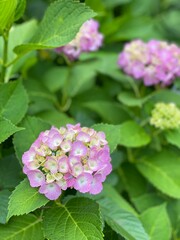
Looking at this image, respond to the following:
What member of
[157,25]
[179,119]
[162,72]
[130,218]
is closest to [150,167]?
[179,119]

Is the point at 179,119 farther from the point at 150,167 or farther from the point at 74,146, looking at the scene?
the point at 74,146

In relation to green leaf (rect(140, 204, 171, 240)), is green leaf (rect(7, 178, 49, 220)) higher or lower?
higher

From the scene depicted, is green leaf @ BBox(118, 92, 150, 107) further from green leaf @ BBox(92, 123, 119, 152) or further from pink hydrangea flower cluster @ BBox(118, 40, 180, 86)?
green leaf @ BBox(92, 123, 119, 152)

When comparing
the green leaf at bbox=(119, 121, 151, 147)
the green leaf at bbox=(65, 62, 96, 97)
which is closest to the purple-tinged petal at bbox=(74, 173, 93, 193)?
the green leaf at bbox=(119, 121, 151, 147)

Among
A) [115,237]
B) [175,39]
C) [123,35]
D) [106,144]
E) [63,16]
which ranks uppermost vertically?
[63,16]

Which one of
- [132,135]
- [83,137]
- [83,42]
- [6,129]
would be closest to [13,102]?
[6,129]

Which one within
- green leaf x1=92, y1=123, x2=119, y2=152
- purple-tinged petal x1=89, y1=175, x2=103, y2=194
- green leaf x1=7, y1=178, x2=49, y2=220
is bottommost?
green leaf x1=92, y1=123, x2=119, y2=152
